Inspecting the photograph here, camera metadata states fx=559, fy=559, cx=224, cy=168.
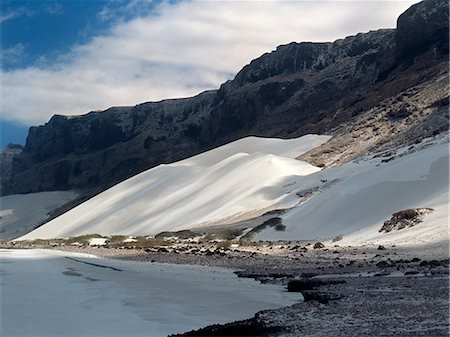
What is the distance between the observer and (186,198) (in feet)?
241

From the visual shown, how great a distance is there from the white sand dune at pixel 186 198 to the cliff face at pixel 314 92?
22.4m

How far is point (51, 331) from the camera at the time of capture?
432 inches

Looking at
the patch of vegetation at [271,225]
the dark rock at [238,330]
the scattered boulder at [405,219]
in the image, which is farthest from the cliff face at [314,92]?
the dark rock at [238,330]

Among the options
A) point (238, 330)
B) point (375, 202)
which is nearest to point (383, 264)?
point (238, 330)

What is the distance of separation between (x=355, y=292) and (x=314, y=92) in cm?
14414

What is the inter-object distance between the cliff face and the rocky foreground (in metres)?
49.9

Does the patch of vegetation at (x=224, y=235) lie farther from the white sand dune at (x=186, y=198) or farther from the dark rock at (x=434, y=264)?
the dark rock at (x=434, y=264)

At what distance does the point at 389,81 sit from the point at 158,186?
207 ft

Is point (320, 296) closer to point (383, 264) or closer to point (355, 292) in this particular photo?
point (355, 292)

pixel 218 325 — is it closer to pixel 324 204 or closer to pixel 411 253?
pixel 411 253

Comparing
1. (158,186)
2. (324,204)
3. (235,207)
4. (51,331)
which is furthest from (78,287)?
(158,186)

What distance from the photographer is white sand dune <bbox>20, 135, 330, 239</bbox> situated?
207 ft

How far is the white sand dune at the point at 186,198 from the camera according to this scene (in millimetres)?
63125

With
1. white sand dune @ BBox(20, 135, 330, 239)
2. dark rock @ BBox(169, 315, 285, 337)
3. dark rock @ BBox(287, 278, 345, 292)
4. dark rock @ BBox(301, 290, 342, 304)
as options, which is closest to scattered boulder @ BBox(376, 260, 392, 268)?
dark rock @ BBox(287, 278, 345, 292)
